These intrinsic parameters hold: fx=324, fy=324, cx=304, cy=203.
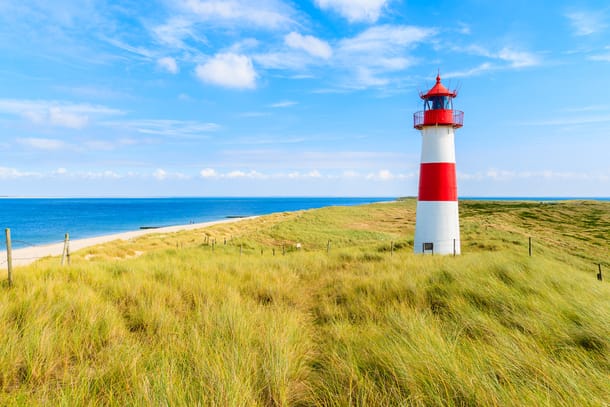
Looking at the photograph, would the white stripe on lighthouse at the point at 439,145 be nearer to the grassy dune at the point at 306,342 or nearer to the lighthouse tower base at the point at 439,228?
the lighthouse tower base at the point at 439,228

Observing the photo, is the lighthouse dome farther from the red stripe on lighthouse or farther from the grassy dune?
the grassy dune

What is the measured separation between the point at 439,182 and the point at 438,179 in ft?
0.42

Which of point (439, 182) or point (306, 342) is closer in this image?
point (306, 342)

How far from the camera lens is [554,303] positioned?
5.14 meters

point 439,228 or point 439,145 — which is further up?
point 439,145

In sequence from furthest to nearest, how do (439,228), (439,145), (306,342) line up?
1. (439,228)
2. (439,145)
3. (306,342)

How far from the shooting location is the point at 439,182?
1309cm

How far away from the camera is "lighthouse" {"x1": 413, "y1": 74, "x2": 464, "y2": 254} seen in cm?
1308

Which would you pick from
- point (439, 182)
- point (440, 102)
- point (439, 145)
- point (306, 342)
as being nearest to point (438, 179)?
point (439, 182)

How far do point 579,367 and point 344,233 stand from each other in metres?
27.6

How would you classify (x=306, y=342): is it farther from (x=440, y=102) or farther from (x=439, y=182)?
(x=440, y=102)

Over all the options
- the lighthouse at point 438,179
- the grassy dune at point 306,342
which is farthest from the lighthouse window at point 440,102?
the grassy dune at point 306,342

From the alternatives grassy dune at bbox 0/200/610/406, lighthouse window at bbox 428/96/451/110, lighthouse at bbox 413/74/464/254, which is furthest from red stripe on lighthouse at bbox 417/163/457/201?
A: grassy dune at bbox 0/200/610/406

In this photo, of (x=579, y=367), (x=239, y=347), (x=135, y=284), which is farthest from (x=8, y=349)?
(x=579, y=367)
